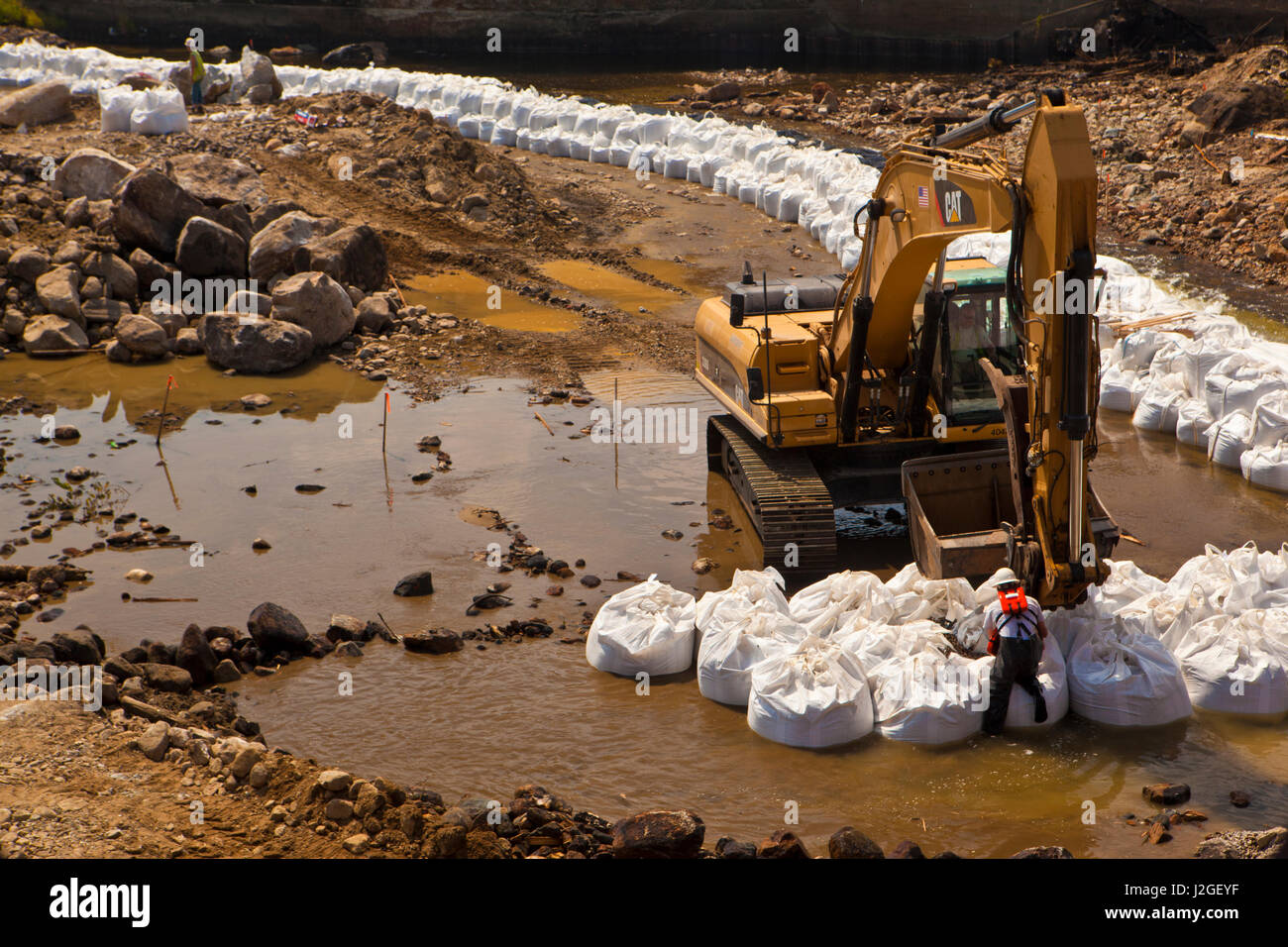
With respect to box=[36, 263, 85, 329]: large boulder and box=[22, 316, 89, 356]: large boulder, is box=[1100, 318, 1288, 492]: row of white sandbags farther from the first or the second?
box=[36, 263, 85, 329]: large boulder

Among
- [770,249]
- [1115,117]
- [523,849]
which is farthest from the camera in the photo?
[1115,117]

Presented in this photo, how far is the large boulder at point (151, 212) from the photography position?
15828mm

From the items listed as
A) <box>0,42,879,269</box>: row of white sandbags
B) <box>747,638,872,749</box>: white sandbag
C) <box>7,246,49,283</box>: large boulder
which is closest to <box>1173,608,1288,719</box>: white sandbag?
<box>747,638,872,749</box>: white sandbag

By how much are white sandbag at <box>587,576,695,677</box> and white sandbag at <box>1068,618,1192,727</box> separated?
2447 mm

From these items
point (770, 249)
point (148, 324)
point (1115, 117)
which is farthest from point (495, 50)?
point (148, 324)

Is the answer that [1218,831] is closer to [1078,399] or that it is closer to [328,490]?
[1078,399]

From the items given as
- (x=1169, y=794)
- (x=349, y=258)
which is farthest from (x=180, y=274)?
(x=1169, y=794)

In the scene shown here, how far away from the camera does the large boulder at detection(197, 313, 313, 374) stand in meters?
14.2

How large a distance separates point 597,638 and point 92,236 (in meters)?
11.3

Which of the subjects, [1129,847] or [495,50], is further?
[495,50]

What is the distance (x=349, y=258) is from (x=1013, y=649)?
37.5 ft

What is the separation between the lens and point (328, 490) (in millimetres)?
11117

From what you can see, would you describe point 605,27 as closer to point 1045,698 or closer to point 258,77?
point 258,77

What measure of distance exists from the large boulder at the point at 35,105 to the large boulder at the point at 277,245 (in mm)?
9815
